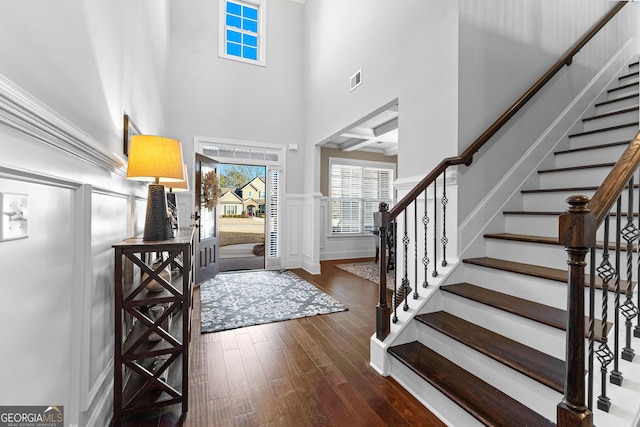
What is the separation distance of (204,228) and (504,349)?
168 inches

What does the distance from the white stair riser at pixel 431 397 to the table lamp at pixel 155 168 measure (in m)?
1.73

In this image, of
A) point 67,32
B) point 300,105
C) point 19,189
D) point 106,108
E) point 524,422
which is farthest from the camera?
point 300,105

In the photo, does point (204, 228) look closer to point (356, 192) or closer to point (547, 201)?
point (356, 192)

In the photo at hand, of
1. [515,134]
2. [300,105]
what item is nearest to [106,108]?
[515,134]

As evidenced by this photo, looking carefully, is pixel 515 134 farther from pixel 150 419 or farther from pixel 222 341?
pixel 150 419

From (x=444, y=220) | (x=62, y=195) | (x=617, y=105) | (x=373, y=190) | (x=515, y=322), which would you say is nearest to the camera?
(x=62, y=195)

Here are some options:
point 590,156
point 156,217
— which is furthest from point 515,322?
point 156,217

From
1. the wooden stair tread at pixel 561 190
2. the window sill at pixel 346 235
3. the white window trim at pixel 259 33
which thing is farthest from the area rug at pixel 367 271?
the white window trim at pixel 259 33

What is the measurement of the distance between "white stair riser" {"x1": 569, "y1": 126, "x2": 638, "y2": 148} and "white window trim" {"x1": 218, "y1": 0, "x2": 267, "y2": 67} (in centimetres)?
481

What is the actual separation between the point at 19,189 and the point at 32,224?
0.12 meters

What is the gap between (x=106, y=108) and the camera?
1.57 meters

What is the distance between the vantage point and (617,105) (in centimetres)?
275

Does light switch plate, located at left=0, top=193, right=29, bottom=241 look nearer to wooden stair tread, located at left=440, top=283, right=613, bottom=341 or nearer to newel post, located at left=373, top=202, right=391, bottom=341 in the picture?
newel post, located at left=373, top=202, right=391, bottom=341

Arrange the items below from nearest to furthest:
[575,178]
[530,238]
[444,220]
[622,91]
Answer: [530,238] → [444,220] → [575,178] → [622,91]
